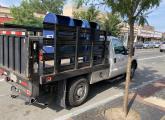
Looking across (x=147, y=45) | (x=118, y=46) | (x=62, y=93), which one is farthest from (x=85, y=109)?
(x=147, y=45)

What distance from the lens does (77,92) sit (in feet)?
18.7

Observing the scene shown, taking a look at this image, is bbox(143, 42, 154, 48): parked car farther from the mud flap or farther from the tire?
the mud flap

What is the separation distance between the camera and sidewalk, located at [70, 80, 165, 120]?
210 inches

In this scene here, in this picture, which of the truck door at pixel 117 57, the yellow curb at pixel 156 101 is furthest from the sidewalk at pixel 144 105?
the truck door at pixel 117 57

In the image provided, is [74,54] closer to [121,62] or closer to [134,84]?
[121,62]

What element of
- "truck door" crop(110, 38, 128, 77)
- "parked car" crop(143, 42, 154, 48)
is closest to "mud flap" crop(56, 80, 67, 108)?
"truck door" crop(110, 38, 128, 77)

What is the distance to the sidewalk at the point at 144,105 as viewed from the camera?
5328mm

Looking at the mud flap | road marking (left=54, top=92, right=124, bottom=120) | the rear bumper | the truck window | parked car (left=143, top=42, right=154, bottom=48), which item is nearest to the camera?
the rear bumper

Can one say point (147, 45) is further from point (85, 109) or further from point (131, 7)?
point (131, 7)

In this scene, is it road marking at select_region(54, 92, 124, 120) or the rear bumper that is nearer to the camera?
the rear bumper

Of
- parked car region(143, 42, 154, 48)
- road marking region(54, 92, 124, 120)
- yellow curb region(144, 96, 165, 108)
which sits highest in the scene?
parked car region(143, 42, 154, 48)

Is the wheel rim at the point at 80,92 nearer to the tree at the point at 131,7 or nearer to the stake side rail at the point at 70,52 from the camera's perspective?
the stake side rail at the point at 70,52

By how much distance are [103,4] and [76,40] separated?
3.66 ft

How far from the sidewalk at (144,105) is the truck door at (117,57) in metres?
1.00
